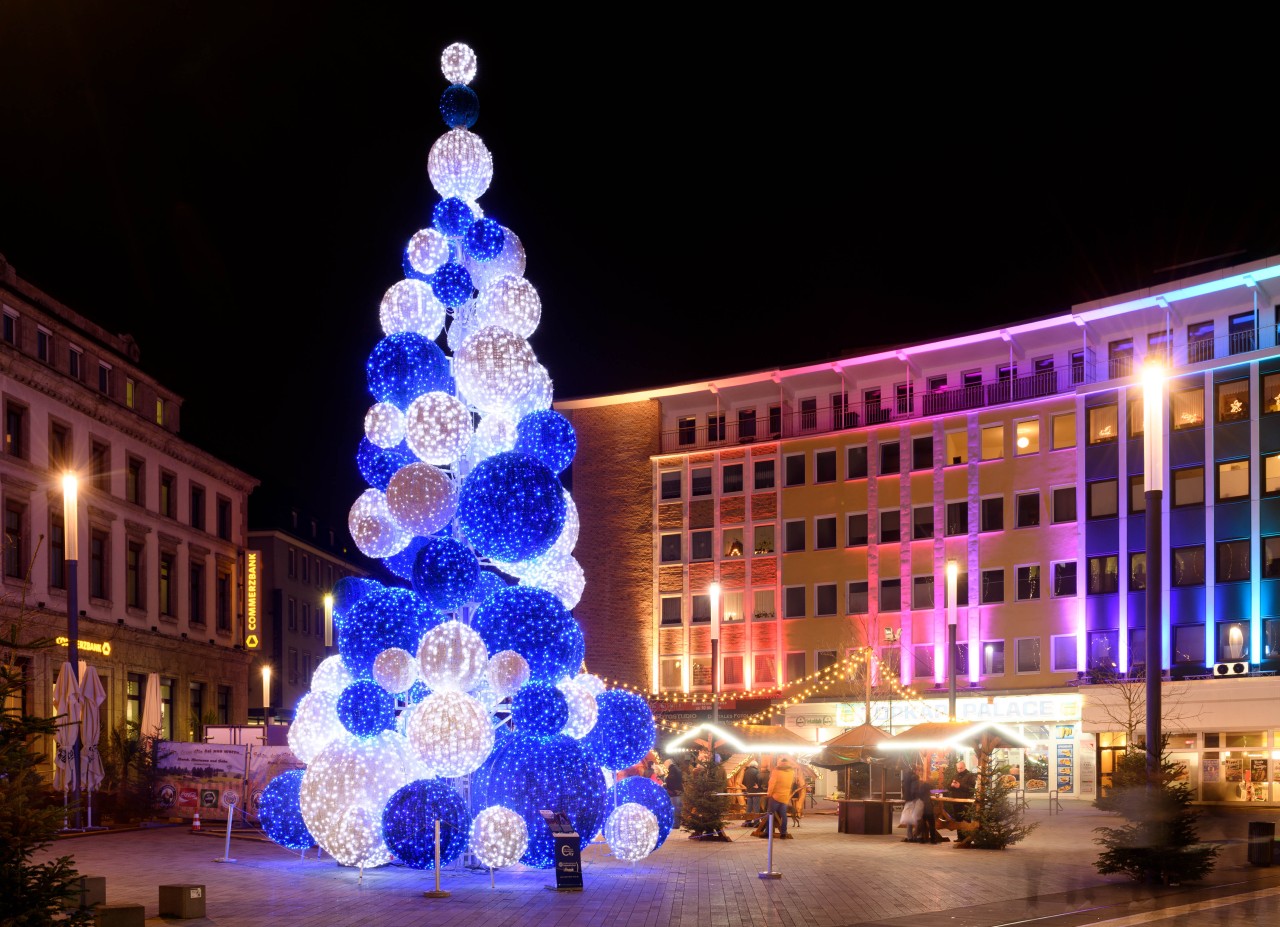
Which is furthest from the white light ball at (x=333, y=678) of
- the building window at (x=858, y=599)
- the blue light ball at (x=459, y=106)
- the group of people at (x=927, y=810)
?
the building window at (x=858, y=599)

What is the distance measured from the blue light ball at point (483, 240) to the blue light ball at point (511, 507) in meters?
3.12

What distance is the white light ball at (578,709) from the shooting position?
733 inches

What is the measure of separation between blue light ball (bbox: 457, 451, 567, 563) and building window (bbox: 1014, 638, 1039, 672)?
3951 centimetres

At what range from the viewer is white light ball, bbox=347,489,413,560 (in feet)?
62.3

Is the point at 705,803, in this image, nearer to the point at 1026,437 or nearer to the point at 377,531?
the point at 377,531

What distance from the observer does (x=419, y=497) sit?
17.9 metres

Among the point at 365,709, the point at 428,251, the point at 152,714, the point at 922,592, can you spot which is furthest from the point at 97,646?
the point at 922,592

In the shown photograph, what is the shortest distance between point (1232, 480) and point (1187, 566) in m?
3.34

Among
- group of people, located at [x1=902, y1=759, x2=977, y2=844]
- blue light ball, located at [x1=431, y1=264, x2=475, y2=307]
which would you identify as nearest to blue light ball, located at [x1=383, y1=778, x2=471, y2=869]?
blue light ball, located at [x1=431, y1=264, x2=475, y2=307]

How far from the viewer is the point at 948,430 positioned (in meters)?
57.3

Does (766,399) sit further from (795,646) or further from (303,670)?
(303,670)

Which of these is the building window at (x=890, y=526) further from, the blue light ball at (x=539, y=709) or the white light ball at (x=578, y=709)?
the blue light ball at (x=539, y=709)

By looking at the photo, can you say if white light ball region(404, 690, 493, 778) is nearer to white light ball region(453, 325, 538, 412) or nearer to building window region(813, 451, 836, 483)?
white light ball region(453, 325, 538, 412)

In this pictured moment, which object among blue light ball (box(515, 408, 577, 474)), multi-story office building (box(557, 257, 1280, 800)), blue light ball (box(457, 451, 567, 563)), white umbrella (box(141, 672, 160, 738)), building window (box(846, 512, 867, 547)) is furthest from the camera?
building window (box(846, 512, 867, 547))
